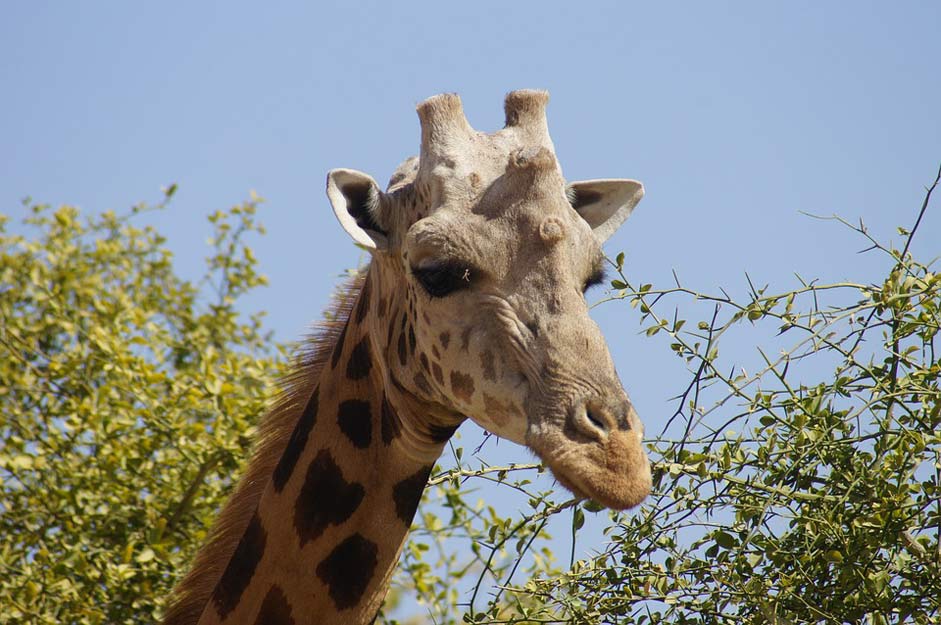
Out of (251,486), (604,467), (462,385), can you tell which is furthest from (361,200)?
(604,467)

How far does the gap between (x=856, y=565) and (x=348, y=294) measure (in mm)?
1832

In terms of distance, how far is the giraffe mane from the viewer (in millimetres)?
3992

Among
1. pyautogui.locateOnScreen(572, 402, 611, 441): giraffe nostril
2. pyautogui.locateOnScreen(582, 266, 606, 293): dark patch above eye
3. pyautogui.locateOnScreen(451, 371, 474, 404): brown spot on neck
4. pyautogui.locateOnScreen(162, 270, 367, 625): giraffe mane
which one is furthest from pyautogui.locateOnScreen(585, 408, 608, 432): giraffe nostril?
pyautogui.locateOnScreen(162, 270, 367, 625): giraffe mane

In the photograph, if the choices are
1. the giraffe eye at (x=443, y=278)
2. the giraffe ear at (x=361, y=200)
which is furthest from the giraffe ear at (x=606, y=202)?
the giraffe eye at (x=443, y=278)

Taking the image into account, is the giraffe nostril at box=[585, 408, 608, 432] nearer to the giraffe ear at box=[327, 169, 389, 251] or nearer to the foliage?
the giraffe ear at box=[327, 169, 389, 251]

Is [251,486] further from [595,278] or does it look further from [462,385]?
[595,278]

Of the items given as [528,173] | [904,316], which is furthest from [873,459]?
[528,173]

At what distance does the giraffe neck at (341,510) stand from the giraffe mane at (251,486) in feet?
0.66

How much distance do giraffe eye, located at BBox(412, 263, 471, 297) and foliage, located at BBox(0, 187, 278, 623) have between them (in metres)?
2.63

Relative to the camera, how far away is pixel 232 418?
595 centimetres

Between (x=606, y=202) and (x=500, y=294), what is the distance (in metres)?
0.89

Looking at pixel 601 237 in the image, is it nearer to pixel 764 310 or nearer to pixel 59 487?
pixel 764 310

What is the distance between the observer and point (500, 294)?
10.7 ft

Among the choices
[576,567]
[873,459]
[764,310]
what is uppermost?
[764,310]
